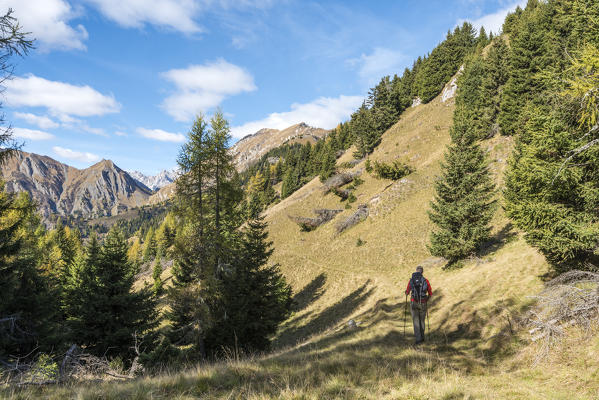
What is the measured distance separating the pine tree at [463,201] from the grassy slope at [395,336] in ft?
5.25

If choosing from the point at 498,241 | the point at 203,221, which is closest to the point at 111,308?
the point at 203,221

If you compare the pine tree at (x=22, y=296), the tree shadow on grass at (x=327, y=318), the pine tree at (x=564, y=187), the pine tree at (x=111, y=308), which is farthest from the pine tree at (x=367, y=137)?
the pine tree at (x=22, y=296)

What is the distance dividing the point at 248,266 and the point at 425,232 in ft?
62.9

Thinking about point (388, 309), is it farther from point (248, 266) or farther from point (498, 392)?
point (498, 392)

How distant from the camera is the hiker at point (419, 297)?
9.37 meters

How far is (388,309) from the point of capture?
1744 cm

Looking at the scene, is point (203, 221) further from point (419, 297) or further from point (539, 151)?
point (539, 151)

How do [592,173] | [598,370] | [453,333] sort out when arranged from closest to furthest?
[598,370], [592,173], [453,333]

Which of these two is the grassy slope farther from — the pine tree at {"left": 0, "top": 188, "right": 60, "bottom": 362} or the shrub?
the pine tree at {"left": 0, "top": 188, "right": 60, "bottom": 362}

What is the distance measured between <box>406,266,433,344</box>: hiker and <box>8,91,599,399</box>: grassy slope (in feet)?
2.18

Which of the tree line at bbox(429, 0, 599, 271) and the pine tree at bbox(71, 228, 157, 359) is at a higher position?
the tree line at bbox(429, 0, 599, 271)

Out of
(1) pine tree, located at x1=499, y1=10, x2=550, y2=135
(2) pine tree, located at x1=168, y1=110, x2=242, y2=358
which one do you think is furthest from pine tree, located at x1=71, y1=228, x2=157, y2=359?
(1) pine tree, located at x1=499, y1=10, x2=550, y2=135

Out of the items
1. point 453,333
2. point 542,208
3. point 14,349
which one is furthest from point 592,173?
point 14,349

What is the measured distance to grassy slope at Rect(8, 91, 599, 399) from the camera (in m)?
4.88
